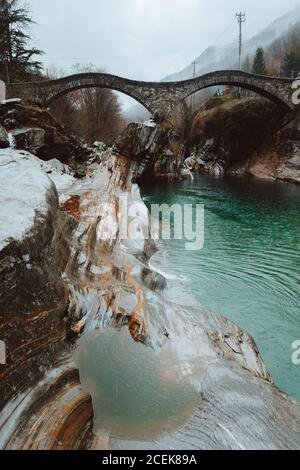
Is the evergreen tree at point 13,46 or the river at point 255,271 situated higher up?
the evergreen tree at point 13,46

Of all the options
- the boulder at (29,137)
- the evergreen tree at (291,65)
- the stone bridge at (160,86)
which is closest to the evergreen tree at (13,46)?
the stone bridge at (160,86)

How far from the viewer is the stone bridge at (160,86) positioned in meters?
28.0

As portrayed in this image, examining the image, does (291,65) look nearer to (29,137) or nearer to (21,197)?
(29,137)

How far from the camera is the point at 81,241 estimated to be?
5.77 meters

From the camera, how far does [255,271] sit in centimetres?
835

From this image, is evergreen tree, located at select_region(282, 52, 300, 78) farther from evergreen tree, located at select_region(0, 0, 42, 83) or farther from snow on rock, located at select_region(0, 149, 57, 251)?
snow on rock, located at select_region(0, 149, 57, 251)

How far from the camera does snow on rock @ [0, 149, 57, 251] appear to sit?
10.5 ft

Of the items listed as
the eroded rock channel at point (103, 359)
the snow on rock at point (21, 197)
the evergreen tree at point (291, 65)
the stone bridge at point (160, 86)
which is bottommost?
the eroded rock channel at point (103, 359)

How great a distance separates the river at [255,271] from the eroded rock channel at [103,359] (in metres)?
0.97

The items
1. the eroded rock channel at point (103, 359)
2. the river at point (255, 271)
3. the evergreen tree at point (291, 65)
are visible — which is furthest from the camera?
the evergreen tree at point (291, 65)

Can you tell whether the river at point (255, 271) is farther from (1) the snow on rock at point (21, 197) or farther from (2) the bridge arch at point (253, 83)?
(2) the bridge arch at point (253, 83)

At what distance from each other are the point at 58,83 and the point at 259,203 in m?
20.0

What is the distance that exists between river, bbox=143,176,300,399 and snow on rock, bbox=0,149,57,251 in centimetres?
373
